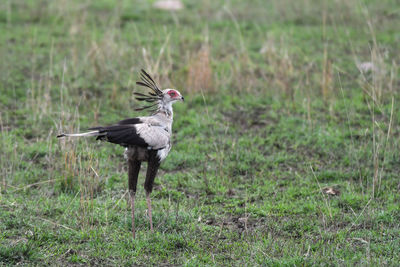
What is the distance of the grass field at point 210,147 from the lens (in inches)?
202

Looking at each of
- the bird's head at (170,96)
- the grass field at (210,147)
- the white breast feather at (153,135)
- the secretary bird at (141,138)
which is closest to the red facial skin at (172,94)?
the bird's head at (170,96)

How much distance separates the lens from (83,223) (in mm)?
5324

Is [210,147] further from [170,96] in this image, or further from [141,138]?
[141,138]

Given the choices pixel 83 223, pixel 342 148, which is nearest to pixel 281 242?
pixel 83 223

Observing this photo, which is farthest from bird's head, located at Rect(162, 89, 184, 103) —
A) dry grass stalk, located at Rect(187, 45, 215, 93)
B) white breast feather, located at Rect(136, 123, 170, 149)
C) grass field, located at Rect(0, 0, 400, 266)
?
dry grass stalk, located at Rect(187, 45, 215, 93)

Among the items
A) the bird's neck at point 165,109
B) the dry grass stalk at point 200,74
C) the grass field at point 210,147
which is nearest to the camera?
the grass field at point 210,147

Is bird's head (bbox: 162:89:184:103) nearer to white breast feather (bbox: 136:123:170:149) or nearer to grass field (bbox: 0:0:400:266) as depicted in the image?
white breast feather (bbox: 136:123:170:149)

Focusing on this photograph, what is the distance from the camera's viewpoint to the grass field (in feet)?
16.9

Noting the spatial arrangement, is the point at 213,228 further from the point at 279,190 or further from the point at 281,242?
the point at 279,190

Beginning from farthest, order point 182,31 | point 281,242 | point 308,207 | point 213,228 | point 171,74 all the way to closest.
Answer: point 182,31 → point 171,74 → point 308,207 → point 213,228 → point 281,242

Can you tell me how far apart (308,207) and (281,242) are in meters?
0.95

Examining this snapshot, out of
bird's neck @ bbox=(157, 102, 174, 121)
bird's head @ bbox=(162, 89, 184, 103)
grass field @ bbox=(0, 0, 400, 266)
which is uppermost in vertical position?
bird's head @ bbox=(162, 89, 184, 103)

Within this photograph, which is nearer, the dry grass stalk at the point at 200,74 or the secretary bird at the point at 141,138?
the secretary bird at the point at 141,138

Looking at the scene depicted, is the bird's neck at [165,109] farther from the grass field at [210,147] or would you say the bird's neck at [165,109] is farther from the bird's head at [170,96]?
the grass field at [210,147]
